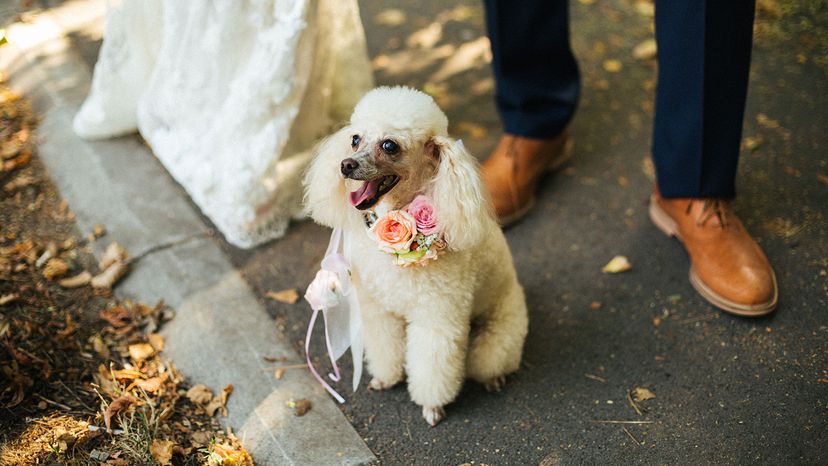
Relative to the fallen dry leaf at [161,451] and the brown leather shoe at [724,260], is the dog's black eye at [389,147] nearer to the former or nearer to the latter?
the fallen dry leaf at [161,451]

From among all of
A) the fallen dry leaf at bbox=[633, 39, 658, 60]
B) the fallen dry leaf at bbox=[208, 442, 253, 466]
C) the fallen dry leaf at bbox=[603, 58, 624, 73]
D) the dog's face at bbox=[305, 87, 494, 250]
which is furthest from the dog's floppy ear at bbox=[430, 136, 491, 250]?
the fallen dry leaf at bbox=[633, 39, 658, 60]

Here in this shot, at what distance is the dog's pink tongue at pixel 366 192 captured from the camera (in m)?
1.63

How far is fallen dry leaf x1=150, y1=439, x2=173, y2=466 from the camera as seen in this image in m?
1.71

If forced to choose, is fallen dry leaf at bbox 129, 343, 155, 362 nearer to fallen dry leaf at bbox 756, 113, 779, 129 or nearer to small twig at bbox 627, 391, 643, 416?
small twig at bbox 627, 391, 643, 416

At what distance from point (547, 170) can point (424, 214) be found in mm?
1408

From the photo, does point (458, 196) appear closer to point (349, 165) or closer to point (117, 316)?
point (349, 165)

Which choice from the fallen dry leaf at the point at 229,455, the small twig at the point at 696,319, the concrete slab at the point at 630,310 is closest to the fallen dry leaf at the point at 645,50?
the concrete slab at the point at 630,310

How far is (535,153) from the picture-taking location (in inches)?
107

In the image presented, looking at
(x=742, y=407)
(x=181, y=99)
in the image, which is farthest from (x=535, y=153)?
(x=181, y=99)

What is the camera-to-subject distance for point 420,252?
5.35 feet

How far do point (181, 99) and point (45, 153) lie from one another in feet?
3.13

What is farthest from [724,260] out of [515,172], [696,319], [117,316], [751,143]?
[117,316]

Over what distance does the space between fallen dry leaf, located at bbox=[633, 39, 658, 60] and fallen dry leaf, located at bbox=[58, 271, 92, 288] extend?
2.96 metres

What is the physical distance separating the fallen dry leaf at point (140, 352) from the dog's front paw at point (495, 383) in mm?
1107
